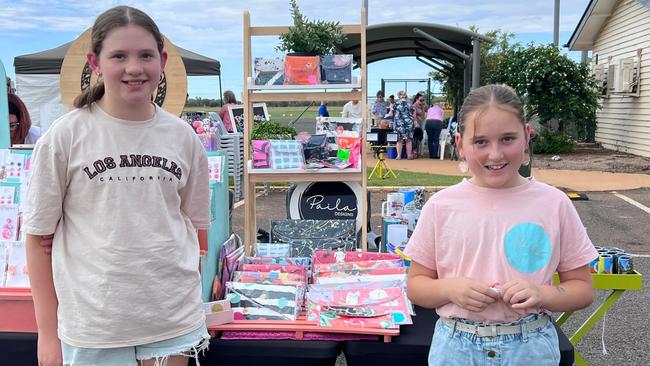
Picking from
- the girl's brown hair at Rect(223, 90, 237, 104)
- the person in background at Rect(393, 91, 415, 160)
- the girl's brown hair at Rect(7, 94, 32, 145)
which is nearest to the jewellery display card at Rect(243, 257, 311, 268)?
the girl's brown hair at Rect(7, 94, 32, 145)

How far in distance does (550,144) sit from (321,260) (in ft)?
46.1

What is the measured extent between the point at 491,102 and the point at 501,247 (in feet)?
1.47

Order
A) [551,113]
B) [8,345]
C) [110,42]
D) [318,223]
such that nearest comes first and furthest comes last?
[110,42], [8,345], [318,223], [551,113]

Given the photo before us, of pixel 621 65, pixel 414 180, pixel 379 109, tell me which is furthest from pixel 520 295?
pixel 621 65

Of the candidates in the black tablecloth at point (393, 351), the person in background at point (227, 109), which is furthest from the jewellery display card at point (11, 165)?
the person in background at point (227, 109)

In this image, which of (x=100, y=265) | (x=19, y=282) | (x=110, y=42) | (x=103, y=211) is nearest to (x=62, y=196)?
(x=103, y=211)

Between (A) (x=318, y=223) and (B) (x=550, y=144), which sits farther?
(B) (x=550, y=144)

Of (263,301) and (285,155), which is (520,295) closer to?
(263,301)

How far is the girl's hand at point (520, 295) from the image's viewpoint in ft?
5.49

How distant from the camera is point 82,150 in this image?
184 cm

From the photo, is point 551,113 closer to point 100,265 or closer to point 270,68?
point 270,68

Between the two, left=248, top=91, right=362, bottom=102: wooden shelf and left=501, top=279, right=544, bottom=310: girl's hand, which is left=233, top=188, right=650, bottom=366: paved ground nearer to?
left=248, top=91, right=362, bottom=102: wooden shelf

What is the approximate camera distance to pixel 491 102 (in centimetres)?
181

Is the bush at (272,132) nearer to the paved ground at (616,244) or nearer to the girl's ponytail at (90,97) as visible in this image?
the paved ground at (616,244)
